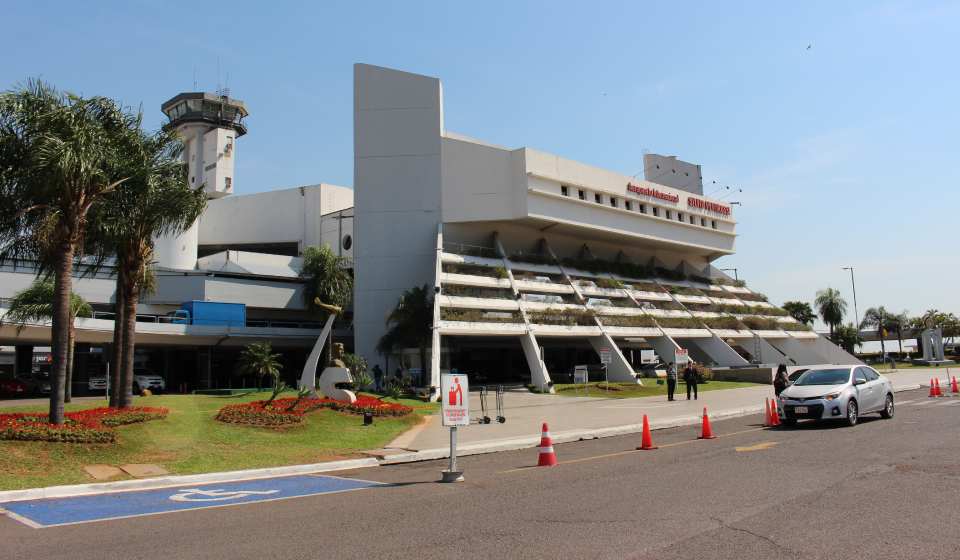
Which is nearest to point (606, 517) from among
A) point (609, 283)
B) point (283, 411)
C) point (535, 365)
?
point (283, 411)

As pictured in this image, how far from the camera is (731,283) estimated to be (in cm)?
6306

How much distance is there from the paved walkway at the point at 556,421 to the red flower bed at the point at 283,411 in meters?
1.55

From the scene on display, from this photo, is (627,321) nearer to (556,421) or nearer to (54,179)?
(556,421)

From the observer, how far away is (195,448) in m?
13.2

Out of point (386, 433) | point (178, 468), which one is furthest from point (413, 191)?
point (178, 468)

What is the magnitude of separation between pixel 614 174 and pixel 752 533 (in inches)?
1827

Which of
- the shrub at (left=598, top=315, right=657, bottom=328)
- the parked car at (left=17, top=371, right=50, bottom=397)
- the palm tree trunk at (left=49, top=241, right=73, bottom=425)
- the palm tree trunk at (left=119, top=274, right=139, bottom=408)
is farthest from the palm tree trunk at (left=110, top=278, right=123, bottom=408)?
→ the shrub at (left=598, top=315, right=657, bottom=328)

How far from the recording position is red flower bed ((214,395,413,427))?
16.7 m

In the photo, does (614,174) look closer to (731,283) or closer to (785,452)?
(731,283)

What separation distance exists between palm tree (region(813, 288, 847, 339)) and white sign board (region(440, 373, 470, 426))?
8364 cm

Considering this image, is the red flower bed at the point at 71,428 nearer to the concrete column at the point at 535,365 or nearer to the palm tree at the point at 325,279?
the concrete column at the point at 535,365

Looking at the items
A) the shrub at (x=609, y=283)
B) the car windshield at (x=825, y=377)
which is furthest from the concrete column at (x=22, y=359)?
the car windshield at (x=825, y=377)

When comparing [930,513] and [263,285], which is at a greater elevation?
[263,285]

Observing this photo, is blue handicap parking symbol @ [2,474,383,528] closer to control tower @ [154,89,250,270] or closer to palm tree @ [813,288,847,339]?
control tower @ [154,89,250,270]
